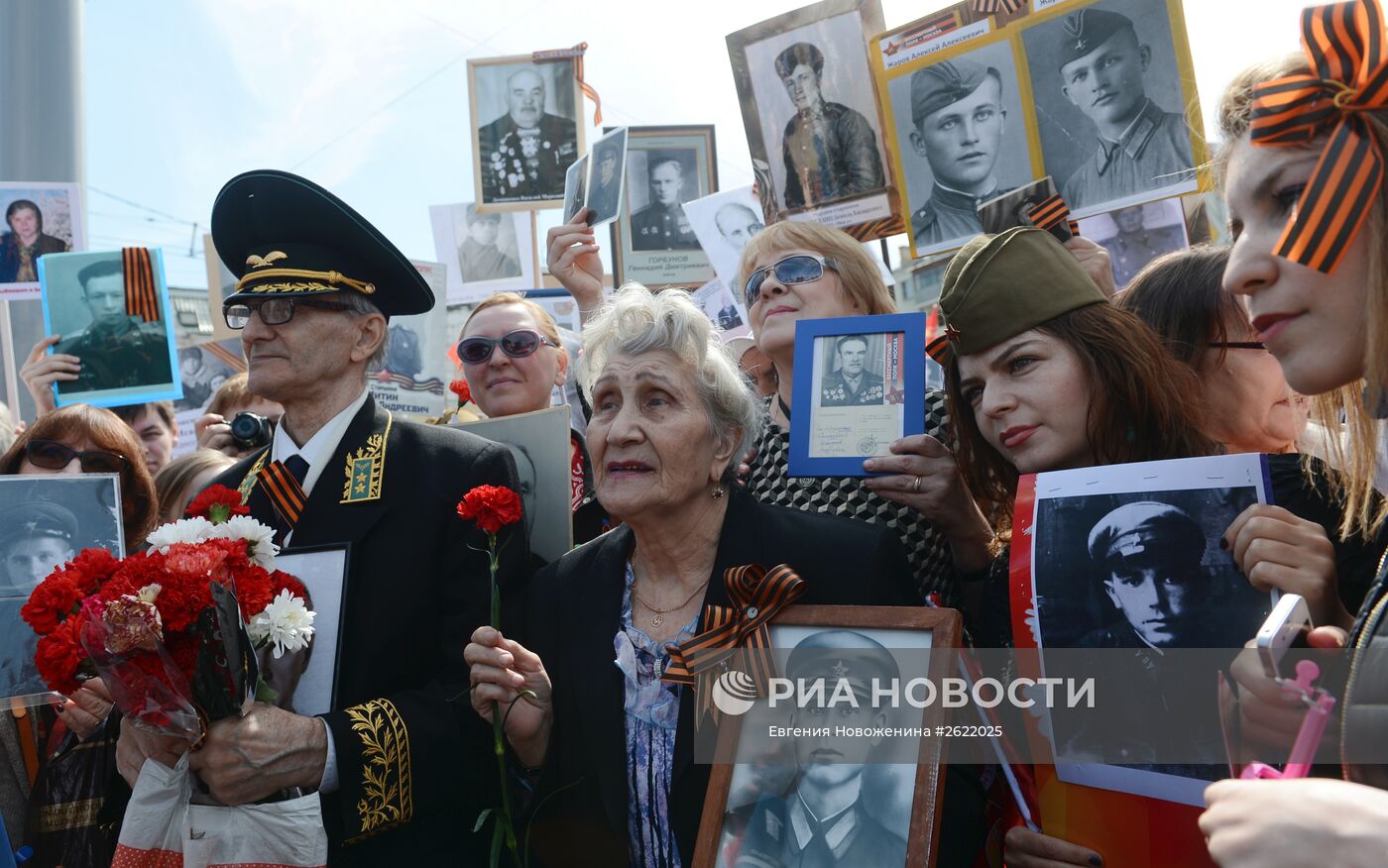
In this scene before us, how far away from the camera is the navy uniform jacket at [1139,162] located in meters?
3.61

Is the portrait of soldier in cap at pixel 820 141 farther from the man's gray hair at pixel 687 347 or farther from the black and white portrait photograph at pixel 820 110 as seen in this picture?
the man's gray hair at pixel 687 347

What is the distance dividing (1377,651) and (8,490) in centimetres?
371

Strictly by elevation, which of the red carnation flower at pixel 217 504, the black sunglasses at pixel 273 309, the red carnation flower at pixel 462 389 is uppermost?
the black sunglasses at pixel 273 309

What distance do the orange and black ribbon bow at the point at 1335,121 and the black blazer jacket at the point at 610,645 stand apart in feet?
4.58

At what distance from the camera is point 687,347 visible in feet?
10.2

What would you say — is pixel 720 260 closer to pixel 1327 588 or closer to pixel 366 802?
pixel 366 802

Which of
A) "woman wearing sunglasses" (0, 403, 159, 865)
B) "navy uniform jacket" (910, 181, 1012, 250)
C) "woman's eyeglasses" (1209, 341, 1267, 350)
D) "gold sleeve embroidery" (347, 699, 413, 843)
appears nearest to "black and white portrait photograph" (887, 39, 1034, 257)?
"navy uniform jacket" (910, 181, 1012, 250)

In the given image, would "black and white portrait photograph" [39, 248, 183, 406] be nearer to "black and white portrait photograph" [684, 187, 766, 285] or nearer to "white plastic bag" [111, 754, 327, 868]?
"black and white portrait photograph" [684, 187, 766, 285]

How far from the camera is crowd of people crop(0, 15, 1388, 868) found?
95.1 inches

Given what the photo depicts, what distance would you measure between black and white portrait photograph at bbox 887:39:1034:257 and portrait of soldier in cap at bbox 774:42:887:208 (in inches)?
10.5

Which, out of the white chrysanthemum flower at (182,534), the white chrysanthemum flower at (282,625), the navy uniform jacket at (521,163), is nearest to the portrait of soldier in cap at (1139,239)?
the white chrysanthemum flower at (282,625)

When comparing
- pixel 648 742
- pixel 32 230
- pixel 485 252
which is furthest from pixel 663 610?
pixel 485 252

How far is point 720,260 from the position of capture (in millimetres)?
5707

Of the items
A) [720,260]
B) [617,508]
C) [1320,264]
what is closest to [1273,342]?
[1320,264]
